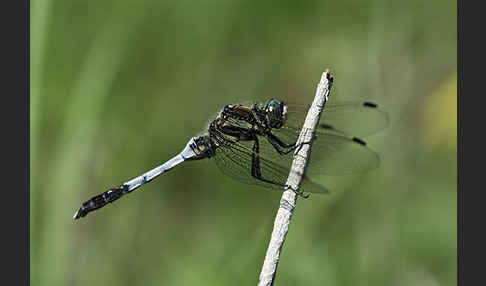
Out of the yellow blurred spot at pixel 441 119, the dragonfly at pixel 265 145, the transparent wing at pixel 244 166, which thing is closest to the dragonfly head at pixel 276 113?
the dragonfly at pixel 265 145

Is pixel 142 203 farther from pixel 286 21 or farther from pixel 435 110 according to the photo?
pixel 435 110

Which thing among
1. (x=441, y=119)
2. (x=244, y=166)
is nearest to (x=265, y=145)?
(x=244, y=166)

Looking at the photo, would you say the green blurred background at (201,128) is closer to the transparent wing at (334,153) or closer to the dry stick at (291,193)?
the transparent wing at (334,153)

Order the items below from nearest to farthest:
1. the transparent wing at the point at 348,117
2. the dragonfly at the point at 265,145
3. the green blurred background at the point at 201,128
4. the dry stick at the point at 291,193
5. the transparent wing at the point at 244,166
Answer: the dry stick at the point at 291,193 < the transparent wing at the point at 244,166 < the dragonfly at the point at 265,145 < the transparent wing at the point at 348,117 < the green blurred background at the point at 201,128

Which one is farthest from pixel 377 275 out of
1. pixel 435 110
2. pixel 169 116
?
pixel 169 116

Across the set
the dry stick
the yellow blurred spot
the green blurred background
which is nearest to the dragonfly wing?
the green blurred background

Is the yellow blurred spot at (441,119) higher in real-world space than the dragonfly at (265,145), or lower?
higher
